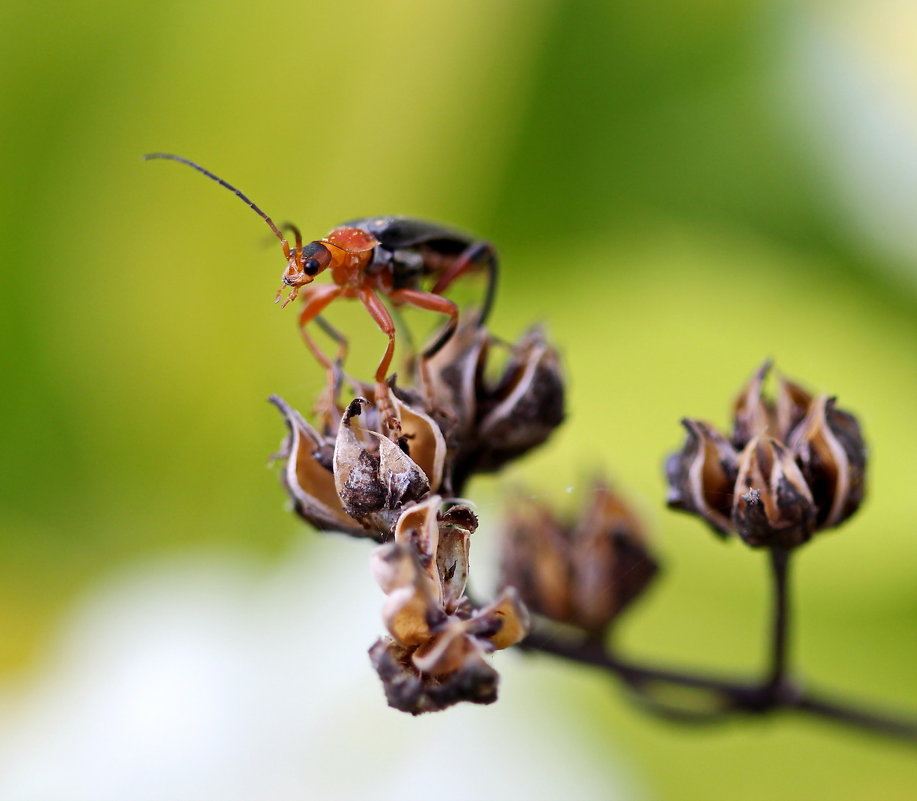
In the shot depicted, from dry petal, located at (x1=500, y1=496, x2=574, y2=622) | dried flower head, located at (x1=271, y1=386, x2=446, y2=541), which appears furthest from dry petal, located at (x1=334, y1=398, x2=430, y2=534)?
dry petal, located at (x1=500, y1=496, x2=574, y2=622)

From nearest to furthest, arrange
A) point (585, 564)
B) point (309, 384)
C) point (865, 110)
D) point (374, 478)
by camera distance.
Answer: point (374, 478)
point (585, 564)
point (309, 384)
point (865, 110)

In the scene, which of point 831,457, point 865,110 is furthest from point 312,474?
point 865,110

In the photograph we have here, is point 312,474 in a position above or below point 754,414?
below

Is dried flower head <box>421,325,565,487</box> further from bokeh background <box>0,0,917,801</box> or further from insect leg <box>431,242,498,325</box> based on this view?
bokeh background <box>0,0,917,801</box>

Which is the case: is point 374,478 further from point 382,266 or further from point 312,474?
point 382,266

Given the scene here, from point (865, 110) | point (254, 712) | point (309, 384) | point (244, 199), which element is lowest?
A: point (254, 712)

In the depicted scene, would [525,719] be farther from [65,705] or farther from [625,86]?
[625,86]
